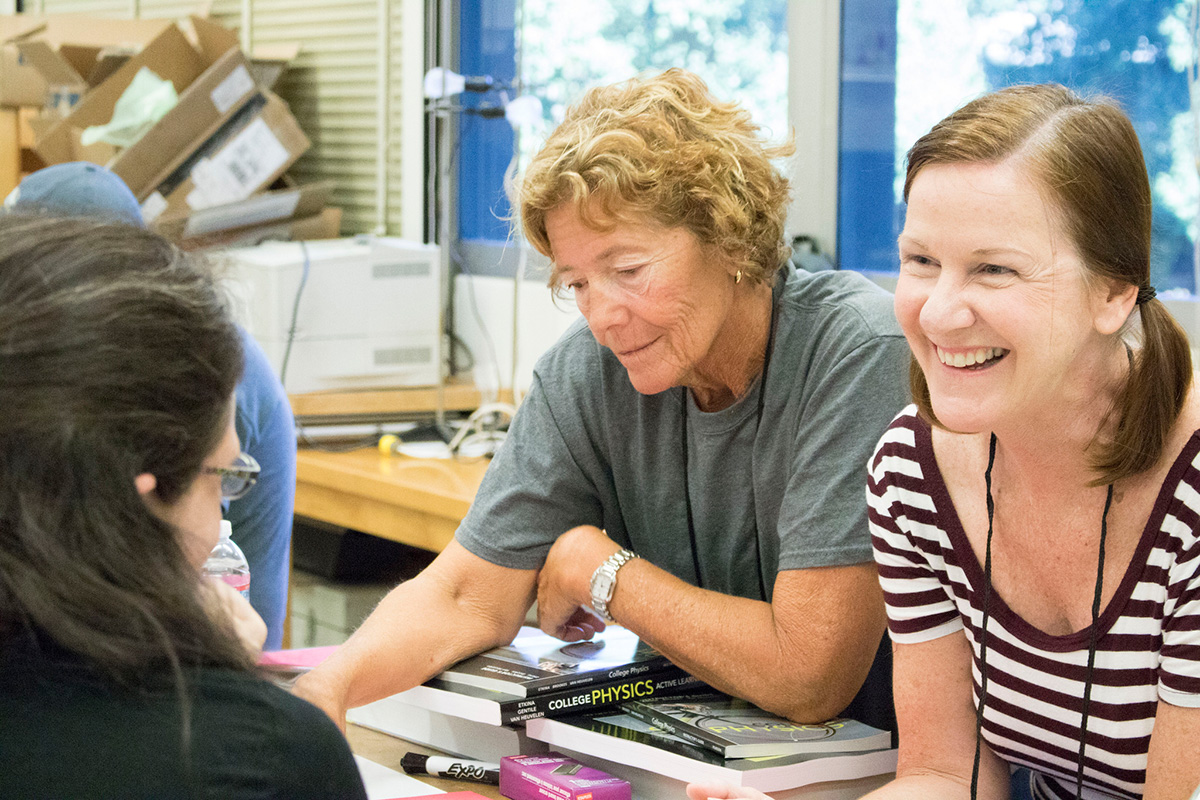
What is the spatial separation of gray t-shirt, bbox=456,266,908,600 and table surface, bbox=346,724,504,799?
26cm

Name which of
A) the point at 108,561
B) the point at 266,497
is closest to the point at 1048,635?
the point at 108,561

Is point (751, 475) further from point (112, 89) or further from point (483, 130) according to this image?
point (112, 89)

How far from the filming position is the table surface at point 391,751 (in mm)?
1271

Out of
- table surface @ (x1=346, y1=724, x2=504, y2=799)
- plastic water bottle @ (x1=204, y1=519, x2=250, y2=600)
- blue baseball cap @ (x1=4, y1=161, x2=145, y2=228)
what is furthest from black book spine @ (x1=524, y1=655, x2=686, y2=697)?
blue baseball cap @ (x1=4, y1=161, x2=145, y2=228)

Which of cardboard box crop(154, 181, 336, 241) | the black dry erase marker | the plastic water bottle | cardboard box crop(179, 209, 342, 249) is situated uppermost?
cardboard box crop(154, 181, 336, 241)

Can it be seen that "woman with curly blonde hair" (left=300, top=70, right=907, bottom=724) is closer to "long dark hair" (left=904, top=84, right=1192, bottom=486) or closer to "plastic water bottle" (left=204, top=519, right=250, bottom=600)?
"plastic water bottle" (left=204, top=519, right=250, bottom=600)

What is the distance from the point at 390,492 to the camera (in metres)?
2.69

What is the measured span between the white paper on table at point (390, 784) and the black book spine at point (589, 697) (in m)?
0.11

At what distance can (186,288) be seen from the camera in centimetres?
77

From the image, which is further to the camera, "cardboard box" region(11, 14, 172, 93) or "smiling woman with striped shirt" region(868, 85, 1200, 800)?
"cardboard box" region(11, 14, 172, 93)

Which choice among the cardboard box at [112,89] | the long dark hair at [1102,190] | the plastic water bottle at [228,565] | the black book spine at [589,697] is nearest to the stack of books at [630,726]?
the black book spine at [589,697]

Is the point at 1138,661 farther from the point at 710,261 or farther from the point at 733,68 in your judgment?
the point at 733,68

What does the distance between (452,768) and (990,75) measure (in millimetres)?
1922

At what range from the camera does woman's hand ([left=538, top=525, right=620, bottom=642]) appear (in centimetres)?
150
